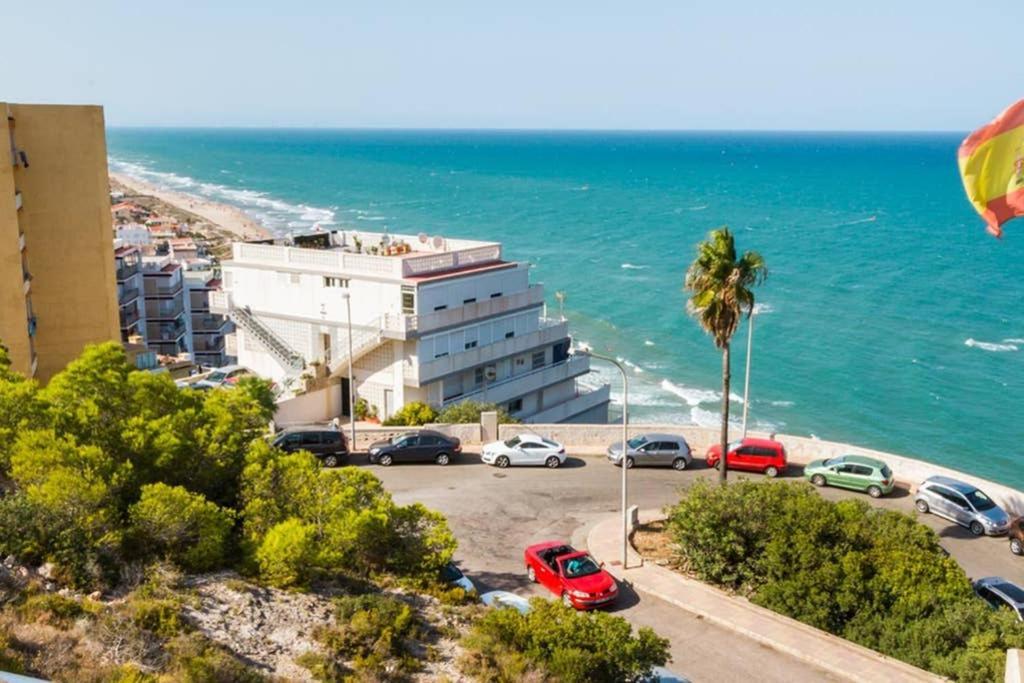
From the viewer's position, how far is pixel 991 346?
85312mm

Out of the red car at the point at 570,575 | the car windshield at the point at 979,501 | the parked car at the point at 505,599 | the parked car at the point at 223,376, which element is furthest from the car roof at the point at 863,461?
the parked car at the point at 223,376

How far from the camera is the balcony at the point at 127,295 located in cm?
7969

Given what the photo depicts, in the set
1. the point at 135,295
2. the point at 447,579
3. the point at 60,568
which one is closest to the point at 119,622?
the point at 60,568

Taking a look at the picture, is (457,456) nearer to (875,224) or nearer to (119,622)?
(119,622)

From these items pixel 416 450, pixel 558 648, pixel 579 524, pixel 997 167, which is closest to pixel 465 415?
pixel 416 450

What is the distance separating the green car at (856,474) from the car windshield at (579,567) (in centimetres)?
1298

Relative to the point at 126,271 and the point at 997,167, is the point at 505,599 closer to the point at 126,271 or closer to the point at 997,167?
the point at 997,167

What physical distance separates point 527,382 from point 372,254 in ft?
34.9

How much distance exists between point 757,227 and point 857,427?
93.3m

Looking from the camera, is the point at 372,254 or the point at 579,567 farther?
the point at 372,254

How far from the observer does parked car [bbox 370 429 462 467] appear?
1503 inches

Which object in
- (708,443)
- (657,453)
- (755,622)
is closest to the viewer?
(755,622)

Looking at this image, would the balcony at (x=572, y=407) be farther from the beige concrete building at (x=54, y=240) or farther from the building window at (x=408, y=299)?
the beige concrete building at (x=54, y=240)

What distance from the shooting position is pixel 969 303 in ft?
329
